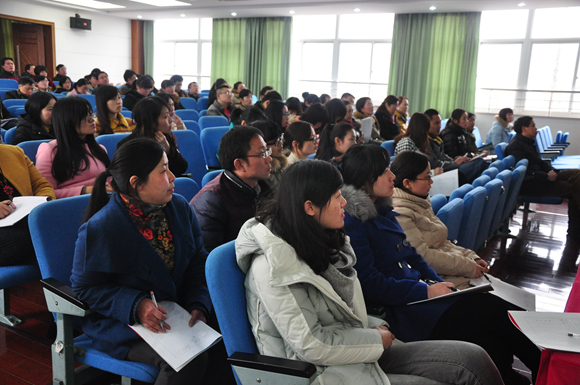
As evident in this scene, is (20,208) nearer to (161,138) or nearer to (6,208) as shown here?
(6,208)

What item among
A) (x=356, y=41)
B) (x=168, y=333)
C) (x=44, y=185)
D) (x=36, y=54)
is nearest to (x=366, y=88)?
(x=356, y=41)

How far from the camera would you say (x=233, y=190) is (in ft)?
6.52

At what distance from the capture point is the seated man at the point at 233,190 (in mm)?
1917

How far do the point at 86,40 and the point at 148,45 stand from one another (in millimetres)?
1820

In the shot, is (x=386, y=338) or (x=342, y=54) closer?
(x=386, y=338)

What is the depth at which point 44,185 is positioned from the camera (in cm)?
237

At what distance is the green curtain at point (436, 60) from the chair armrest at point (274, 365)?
981 centimetres

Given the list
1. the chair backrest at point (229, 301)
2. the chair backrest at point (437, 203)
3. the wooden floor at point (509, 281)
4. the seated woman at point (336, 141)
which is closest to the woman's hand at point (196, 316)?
the chair backrest at point (229, 301)

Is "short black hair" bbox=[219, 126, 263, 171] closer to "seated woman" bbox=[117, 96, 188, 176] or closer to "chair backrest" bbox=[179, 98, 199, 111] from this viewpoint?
"seated woman" bbox=[117, 96, 188, 176]

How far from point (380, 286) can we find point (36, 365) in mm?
1585

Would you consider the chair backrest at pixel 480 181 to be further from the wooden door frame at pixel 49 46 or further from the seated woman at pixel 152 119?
the wooden door frame at pixel 49 46

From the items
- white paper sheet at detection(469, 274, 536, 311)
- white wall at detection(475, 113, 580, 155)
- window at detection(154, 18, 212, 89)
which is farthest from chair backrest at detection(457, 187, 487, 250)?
window at detection(154, 18, 212, 89)

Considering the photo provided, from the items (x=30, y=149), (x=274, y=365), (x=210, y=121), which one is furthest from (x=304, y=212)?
(x=210, y=121)

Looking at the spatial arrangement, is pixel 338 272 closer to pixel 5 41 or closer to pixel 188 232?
pixel 188 232
